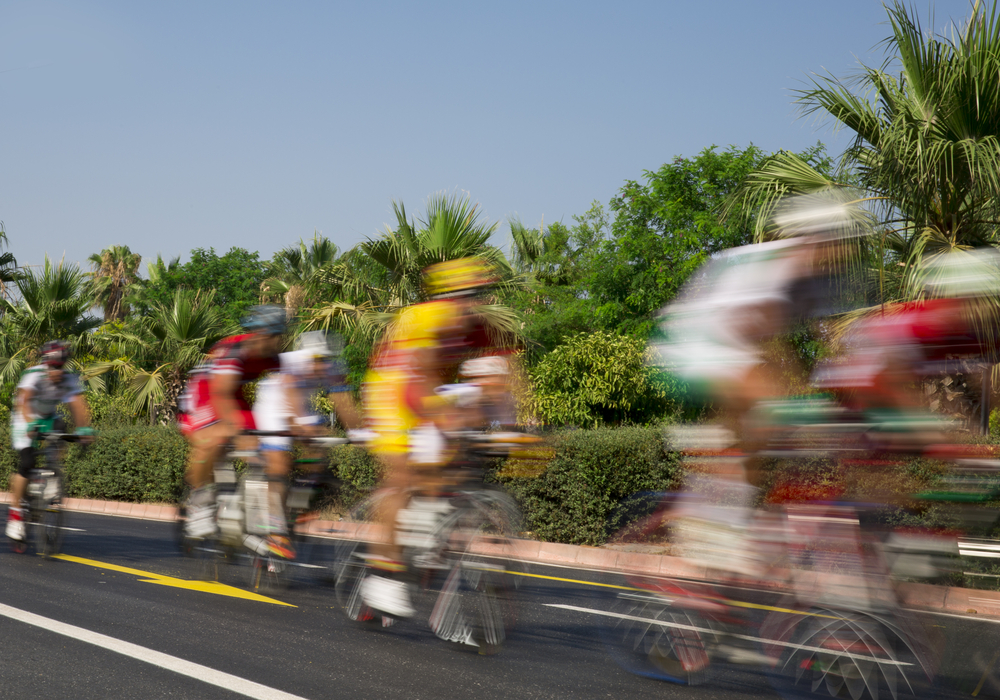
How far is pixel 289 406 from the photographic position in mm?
6516

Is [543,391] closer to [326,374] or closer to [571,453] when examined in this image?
[571,453]

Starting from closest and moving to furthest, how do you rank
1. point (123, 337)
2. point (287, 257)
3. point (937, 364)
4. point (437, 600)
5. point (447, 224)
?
1. point (937, 364)
2. point (437, 600)
3. point (447, 224)
4. point (123, 337)
5. point (287, 257)

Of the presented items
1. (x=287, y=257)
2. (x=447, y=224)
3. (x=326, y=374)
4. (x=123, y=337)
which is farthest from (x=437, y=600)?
(x=287, y=257)

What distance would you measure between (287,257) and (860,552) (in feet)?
148

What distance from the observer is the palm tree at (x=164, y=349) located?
2302 centimetres

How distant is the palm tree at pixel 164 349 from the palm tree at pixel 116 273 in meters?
29.9

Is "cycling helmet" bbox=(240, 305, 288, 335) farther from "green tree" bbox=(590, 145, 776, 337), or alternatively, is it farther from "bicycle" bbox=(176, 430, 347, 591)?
"green tree" bbox=(590, 145, 776, 337)

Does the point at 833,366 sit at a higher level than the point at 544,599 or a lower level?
higher

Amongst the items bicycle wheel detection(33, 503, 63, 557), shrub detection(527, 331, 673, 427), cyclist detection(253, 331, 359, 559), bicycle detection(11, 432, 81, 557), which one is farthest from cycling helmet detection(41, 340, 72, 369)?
shrub detection(527, 331, 673, 427)

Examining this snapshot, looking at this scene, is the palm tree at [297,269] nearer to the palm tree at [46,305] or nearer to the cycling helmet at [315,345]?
the palm tree at [46,305]

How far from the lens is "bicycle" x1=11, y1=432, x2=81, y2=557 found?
26.4ft

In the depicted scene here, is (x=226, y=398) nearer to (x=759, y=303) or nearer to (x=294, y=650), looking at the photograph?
(x=294, y=650)

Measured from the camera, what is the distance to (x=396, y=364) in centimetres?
474

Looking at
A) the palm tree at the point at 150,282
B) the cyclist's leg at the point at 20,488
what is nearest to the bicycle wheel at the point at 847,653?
the cyclist's leg at the point at 20,488
